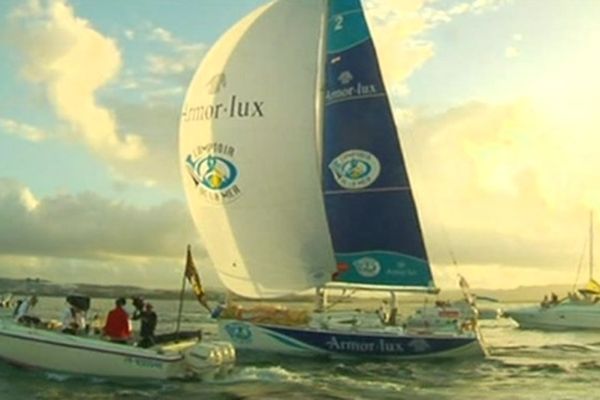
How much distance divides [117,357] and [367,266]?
11.0 metres

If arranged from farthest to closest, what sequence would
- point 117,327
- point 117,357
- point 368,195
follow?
point 368,195
point 117,327
point 117,357

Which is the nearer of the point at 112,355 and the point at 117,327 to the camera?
the point at 112,355

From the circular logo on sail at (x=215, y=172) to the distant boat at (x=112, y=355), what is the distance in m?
7.53

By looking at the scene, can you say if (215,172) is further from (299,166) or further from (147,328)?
(147,328)

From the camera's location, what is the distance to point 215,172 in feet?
95.6

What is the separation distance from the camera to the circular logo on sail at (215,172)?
2894 cm

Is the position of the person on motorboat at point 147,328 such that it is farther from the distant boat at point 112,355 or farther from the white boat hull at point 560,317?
the white boat hull at point 560,317

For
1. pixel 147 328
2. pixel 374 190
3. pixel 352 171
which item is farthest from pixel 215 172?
pixel 147 328

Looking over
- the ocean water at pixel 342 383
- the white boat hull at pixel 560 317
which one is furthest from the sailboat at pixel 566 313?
the ocean water at pixel 342 383

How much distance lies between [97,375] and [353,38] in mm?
15707

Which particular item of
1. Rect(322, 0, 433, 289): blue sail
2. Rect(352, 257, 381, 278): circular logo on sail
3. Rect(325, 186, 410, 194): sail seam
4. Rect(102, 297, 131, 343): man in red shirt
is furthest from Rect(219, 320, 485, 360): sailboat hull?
Rect(102, 297, 131, 343): man in red shirt

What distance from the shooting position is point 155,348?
2142 cm

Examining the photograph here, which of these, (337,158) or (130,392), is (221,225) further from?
(130,392)

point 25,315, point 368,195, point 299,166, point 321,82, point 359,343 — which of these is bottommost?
point 359,343
